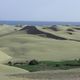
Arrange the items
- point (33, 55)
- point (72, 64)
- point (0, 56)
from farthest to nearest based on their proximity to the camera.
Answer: point (33, 55) < point (0, 56) < point (72, 64)

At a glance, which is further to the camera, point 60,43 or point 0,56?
point 60,43

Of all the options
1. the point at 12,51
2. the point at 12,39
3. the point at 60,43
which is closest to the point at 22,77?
the point at 12,51

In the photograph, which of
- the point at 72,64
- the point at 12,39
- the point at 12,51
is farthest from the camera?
the point at 12,39

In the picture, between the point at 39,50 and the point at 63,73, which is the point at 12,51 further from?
the point at 63,73

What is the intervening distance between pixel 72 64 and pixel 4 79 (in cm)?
1443

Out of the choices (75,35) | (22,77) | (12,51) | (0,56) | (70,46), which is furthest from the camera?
(75,35)

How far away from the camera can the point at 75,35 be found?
64.6m

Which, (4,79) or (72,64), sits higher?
(4,79)

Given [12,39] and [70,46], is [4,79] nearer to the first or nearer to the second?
[70,46]

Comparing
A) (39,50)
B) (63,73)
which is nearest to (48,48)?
(39,50)

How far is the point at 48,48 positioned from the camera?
44.7 meters

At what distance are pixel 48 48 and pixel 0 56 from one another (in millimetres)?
10806

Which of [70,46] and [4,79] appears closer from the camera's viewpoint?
[4,79]

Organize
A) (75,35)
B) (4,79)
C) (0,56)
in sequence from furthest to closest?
(75,35) → (0,56) → (4,79)
